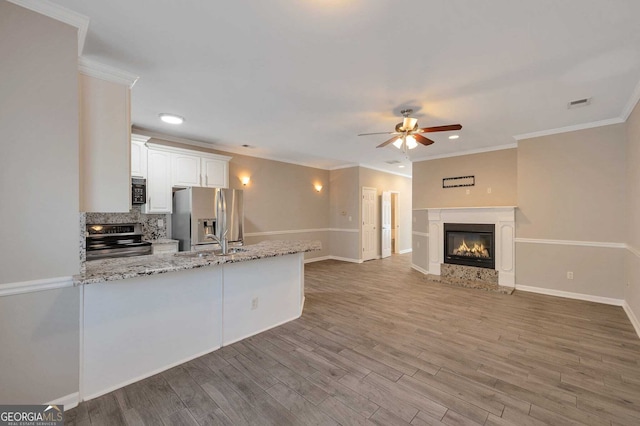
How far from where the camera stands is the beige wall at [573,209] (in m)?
3.94

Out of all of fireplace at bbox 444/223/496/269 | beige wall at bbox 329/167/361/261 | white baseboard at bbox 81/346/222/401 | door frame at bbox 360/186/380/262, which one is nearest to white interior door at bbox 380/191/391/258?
door frame at bbox 360/186/380/262

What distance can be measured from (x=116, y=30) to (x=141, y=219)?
129 inches

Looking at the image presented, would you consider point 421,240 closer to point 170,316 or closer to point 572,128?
point 572,128

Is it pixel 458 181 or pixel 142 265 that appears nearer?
pixel 142 265

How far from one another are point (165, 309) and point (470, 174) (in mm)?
5837

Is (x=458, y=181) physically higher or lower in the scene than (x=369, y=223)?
higher

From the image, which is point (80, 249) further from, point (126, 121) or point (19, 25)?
point (19, 25)

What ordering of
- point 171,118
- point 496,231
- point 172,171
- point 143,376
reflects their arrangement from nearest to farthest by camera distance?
point 143,376
point 171,118
point 172,171
point 496,231

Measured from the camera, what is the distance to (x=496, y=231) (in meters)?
4.97

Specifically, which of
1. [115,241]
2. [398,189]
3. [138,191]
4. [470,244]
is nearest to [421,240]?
[470,244]

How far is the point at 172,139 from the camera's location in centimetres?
473

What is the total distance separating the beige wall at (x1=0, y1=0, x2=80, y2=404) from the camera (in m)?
1.65

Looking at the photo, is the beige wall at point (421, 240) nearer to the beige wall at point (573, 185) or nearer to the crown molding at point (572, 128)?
the beige wall at point (573, 185)

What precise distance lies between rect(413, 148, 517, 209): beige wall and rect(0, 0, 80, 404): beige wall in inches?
240
